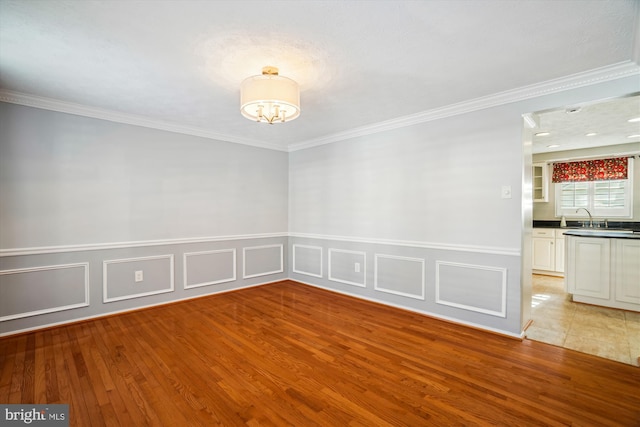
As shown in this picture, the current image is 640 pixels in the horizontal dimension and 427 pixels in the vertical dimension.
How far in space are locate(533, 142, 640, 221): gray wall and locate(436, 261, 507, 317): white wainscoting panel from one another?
4208 mm

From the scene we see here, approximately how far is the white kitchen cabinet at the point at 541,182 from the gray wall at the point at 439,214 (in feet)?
12.0

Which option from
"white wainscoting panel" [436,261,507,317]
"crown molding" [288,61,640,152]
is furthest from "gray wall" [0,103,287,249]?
"white wainscoting panel" [436,261,507,317]

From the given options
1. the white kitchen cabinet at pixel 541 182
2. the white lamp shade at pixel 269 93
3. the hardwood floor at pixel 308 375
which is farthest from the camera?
the white kitchen cabinet at pixel 541 182

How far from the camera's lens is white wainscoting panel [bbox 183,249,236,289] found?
418cm

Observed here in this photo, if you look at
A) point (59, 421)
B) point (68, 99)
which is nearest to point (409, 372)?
point (59, 421)

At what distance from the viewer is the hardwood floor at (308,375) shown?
185cm

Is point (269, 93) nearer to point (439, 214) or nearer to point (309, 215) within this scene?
point (439, 214)

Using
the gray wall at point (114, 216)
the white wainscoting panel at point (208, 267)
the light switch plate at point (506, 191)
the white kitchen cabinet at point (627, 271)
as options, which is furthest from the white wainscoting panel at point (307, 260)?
the white kitchen cabinet at point (627, 271)

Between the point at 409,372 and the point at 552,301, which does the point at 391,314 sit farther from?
the point at 552,301

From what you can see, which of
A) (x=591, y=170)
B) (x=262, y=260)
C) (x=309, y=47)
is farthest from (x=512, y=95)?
(x=591, y=170)

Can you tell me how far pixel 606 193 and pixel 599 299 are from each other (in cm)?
273

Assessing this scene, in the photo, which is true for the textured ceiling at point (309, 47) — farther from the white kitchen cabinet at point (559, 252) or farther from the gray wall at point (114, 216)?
the white kitchen cabinet at point (559, 252)

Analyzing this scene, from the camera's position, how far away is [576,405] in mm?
1927

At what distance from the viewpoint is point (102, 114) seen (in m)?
3.45
